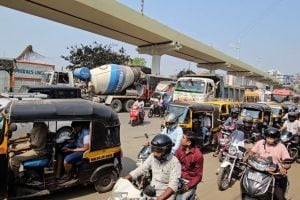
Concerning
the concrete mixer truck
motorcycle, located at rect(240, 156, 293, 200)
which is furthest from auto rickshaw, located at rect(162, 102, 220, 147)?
the concrete mixer truck

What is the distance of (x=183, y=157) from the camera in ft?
15.6

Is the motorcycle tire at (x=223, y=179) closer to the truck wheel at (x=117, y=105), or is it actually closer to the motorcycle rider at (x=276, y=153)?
the motorcycle rider at (x=276, y=153)

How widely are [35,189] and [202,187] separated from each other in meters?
3.58

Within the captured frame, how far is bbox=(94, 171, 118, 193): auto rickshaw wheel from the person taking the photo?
7.03m

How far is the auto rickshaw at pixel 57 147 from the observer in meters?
5.80

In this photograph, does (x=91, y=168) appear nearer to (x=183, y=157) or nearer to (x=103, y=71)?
(x=183, y=157)

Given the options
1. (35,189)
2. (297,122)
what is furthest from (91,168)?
(297,122)

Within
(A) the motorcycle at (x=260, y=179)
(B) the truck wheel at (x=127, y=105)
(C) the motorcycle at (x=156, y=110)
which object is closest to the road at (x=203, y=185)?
(A) the motorcycle at (x=260, y=179)

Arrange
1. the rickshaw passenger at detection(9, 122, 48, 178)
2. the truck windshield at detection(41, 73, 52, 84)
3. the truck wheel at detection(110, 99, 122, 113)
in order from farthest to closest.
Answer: the truck wheel at detection(110, 99, 122, 113) → the truck windshield at detection(41, 73, 52, 84) → the rickshaw passenger at detection(9, 122, 48, 178)

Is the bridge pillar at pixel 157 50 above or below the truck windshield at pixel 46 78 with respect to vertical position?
above

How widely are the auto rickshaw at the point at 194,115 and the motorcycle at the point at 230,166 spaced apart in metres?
2.15

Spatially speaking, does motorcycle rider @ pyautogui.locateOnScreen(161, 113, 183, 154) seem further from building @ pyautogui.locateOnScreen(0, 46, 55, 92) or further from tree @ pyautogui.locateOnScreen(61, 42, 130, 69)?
tree @ pyautogui.locateOnScreen(61, 42, 130, 69)

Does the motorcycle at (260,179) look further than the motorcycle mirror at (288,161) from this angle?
No

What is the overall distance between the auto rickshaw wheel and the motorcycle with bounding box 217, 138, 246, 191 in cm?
228
